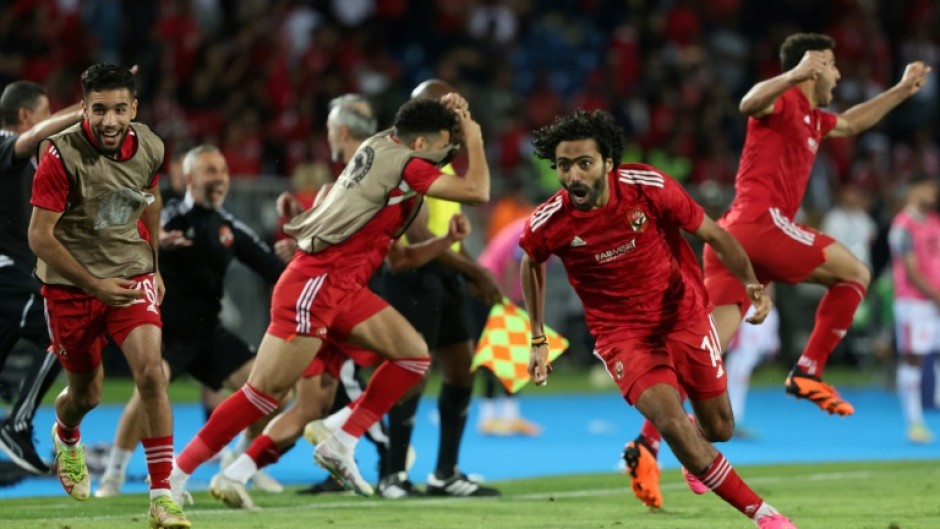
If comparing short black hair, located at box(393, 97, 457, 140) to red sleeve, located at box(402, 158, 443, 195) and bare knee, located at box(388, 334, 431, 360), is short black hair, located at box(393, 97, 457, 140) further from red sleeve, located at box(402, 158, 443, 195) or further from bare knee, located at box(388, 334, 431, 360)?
bare knee, located at box(388, 334, 431, 360)

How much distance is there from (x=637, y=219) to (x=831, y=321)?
2.62 meters

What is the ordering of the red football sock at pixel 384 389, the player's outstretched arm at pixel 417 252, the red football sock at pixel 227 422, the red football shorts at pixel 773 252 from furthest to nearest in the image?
the red football shorts at pixel 773 252 → the player's outstretched arm at pixel 417 252 → the red football sock at pixel 384 389 → the red football sock at pixel 227 422

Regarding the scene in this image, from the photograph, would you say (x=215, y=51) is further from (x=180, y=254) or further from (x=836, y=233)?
(x=180, y=254)

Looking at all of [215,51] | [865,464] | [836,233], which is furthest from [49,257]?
[836,233]

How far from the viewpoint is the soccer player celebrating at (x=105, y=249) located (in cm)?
790

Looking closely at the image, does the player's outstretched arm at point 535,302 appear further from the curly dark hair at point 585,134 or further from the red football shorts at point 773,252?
the red football shorts at point 773,252

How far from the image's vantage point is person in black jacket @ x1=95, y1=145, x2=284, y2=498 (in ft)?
35.1

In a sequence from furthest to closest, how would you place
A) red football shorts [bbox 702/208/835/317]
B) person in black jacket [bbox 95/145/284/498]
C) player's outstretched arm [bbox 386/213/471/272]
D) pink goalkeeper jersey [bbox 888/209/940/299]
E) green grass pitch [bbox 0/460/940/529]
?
pink goalkeeper jersey [bbox 888/209/940/299]
person in black jacket [bbox 95/145/284/498]
red football shorts [bbox 702/208/835/317]
player's outstretched arm [bbox 386/213/471/272]
green grass pitch [bbox 0/460/940/529]

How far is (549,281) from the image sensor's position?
21766 millimetres

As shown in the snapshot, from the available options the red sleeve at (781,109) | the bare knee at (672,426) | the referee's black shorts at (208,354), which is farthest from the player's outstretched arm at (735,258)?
the referee's black shorts at (208,354)

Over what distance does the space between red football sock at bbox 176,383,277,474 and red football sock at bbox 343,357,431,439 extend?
721 mm

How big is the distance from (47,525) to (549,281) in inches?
541

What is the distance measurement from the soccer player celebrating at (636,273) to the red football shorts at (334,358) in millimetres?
2090

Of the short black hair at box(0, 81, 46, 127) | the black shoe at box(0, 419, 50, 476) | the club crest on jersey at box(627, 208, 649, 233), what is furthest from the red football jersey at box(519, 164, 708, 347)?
the black shoe at box(0, 419, 50, 476)
